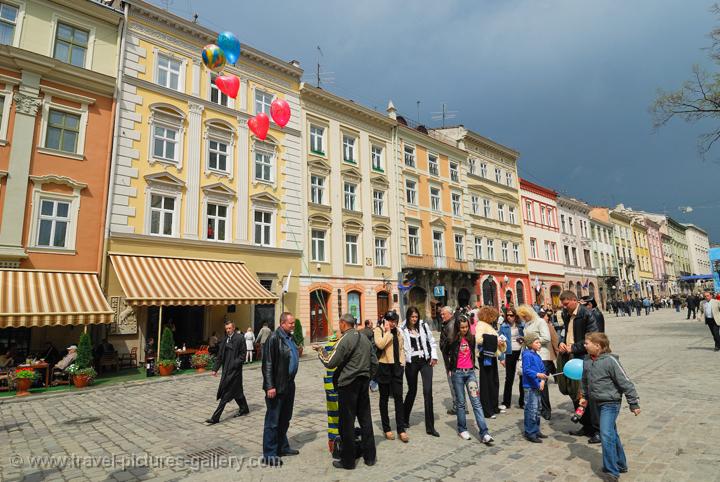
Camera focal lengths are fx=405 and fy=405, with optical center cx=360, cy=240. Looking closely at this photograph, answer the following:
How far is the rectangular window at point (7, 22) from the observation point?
1512 centimetres

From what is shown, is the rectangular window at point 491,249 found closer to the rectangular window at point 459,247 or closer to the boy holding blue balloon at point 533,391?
the rectangular window at point 459,247

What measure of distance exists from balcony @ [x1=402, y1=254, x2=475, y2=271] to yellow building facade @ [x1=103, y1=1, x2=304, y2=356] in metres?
8.65

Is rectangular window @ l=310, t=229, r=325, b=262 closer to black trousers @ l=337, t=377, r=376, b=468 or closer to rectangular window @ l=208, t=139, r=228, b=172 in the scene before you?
rectangular window @ l=208, t=139, r=228, b=172

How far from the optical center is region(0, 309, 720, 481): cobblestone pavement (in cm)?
486

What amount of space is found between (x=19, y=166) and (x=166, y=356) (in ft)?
28.5

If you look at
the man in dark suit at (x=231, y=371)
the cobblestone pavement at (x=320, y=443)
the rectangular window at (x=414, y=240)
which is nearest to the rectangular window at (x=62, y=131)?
the cobblestone pavement at (x=320, y=443)

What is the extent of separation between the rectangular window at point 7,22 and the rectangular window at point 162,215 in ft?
24.2

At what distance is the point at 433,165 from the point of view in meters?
31.8

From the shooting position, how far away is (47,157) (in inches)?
600

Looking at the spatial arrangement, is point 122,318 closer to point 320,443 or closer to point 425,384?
point 320,443

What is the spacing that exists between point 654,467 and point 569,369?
1339 mm

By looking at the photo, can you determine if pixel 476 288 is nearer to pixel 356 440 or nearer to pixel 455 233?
pixel 455 233

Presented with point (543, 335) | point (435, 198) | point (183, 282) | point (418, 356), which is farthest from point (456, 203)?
point (418, 356)

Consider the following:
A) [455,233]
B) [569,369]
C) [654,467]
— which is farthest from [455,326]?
[455,233]
